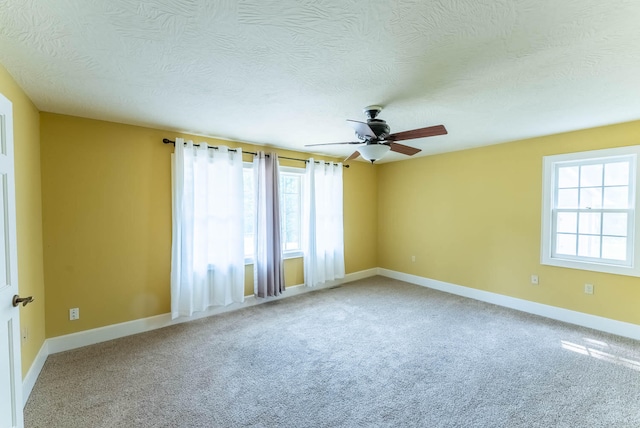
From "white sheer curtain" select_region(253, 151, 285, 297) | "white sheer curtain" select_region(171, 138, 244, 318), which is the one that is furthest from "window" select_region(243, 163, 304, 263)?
"white sheer curtain" select_region(171, 138, 244, 318)

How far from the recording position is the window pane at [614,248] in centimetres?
327

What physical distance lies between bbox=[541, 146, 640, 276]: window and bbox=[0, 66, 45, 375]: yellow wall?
18.0ft

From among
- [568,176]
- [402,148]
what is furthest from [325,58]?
[568,176]

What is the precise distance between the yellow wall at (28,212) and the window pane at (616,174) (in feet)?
18.7

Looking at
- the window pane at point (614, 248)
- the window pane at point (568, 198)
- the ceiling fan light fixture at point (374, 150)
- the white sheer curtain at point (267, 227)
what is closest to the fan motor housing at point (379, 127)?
the ceiling fan light fixture at point (374, 150)

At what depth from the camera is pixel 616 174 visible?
3320mm

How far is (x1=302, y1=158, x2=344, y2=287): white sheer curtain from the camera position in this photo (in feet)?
15.7

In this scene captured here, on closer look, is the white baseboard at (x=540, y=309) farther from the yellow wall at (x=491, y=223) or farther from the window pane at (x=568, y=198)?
the window pane at (x=568, y=198)

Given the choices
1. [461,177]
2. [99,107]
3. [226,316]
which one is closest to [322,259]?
[226,316]

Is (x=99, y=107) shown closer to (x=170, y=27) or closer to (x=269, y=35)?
(x=170, y=27)

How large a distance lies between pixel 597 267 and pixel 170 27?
4.76 meters

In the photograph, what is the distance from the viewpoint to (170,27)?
148cm

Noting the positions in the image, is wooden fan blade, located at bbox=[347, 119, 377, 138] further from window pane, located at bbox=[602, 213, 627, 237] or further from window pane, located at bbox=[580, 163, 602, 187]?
window pane, located at bbox=[602, 213, 627, 237]

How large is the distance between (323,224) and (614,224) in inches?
149
